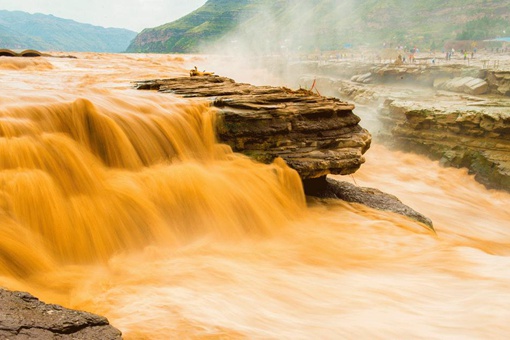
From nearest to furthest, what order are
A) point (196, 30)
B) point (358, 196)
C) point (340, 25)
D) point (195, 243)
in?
1. point (195, 243)
2. point (358, 196)
3. point (340, 25)
4. point (196, 30)

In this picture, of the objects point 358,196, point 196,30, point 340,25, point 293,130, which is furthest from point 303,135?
point 196,30

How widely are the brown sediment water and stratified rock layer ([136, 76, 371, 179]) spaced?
287 millimetres

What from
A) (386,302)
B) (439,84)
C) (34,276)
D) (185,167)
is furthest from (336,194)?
(439,84)

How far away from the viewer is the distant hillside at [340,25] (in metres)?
64.6

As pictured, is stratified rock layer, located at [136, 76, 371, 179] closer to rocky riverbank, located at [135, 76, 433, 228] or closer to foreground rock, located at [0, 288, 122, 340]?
rocky riverbank, located at [135, 76, 433, 228]

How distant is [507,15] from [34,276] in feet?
250

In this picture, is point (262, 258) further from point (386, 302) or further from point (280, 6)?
point (280, 6)

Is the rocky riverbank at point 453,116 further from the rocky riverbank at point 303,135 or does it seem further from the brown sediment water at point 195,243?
the brown sediment water at point 195,243

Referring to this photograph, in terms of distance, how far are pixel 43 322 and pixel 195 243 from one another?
8.89 ft

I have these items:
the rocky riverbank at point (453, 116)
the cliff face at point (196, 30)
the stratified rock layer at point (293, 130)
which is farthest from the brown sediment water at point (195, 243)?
the cliff face at point (196, 30)

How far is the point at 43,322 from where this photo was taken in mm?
2375

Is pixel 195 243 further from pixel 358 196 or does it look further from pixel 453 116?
pixel 453 116

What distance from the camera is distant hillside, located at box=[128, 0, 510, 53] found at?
6456 cm

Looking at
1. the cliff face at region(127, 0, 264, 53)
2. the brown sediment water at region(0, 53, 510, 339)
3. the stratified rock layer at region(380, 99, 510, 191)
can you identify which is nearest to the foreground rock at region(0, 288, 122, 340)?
the brown sediment water at region(0, 53, 510, 339)
